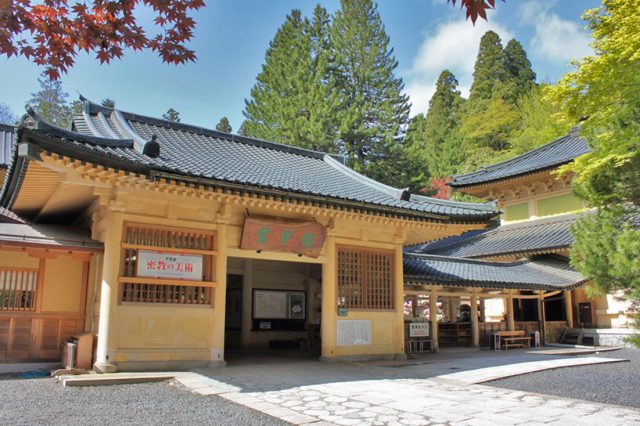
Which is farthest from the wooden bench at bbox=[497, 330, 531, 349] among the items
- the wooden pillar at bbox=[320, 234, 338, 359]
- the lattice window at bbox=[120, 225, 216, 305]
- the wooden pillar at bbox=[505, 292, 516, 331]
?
the lattice window at bbox=[120, 225, 216, 305]

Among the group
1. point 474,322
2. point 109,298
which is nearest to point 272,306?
point 474,322

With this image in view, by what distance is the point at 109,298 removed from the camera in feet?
27.3

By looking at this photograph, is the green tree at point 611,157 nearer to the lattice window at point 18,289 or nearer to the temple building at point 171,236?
the temple building at point 171,236

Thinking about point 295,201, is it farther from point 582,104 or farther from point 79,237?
point 582,104

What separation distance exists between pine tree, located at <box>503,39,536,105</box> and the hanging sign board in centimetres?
3306

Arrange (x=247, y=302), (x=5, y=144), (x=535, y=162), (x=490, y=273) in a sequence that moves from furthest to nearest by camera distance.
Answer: (x=535, y=162), (x=5, y=144), (x=490, y=273), (x=247, y=302)

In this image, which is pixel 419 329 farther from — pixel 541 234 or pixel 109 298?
pixel 541 234

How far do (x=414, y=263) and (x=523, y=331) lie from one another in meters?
4.01

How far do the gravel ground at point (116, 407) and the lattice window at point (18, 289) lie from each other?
6.74 feet

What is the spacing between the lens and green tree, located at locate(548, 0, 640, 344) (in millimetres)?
7258

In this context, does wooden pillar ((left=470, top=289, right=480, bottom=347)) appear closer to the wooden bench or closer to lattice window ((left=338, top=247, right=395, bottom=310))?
the wooden bench

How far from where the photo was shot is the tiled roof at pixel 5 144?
1552 centimetres

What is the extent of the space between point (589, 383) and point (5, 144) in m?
18.7

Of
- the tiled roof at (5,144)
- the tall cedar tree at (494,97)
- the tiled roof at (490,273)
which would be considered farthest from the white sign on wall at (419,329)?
the tall cedar tree at (494,97)
